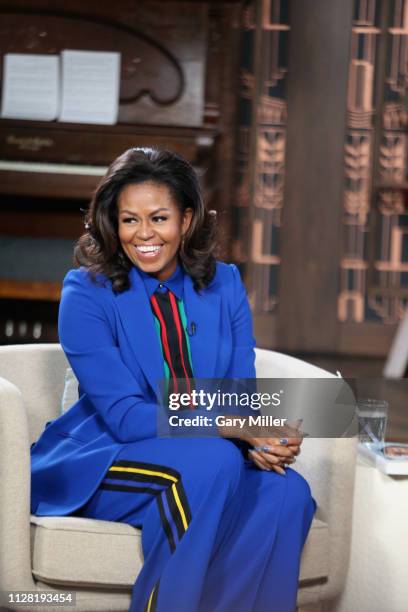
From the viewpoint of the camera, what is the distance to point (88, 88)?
432 centimetres

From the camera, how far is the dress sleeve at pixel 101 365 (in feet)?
6.95

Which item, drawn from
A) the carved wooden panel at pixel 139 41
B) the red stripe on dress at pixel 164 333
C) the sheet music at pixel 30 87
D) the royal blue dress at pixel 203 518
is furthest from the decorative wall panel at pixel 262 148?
the royal blue dress at pixel 203 518

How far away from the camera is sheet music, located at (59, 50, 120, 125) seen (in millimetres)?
4301

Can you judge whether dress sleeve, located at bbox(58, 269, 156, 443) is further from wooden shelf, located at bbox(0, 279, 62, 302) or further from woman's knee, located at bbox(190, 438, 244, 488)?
wooden shelf, located at bbox(0, 279, 62, 302)

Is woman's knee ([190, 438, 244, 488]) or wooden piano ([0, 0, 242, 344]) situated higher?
wooden piano ([0, 0, 242, 344])

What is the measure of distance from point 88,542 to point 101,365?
35cm

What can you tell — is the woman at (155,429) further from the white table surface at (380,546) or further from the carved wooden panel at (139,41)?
the carved wooden panel at (139,41)

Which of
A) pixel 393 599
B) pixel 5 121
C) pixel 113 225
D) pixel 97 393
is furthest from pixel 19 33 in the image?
pixel 393 599

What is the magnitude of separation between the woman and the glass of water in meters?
0.26

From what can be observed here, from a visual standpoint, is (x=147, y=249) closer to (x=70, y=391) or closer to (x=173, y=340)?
(x=173, y=340)

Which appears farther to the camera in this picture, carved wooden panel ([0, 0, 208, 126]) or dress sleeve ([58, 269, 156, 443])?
carved wooden panel ([0, 0, 208, 126])

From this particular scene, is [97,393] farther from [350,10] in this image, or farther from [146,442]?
[350,10]

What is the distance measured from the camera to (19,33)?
4359 mm

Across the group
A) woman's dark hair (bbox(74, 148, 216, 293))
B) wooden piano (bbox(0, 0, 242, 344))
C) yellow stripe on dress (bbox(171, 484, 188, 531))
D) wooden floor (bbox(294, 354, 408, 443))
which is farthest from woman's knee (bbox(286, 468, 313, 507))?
wooden piano (bbox(0, 0, 242, 344))
